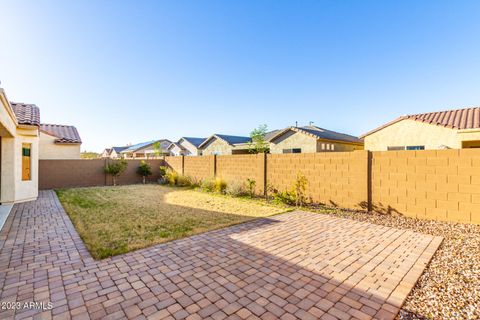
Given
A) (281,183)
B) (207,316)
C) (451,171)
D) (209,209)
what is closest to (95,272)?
(207,316)

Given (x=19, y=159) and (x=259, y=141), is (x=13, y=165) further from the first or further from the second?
(x=259, y=141)

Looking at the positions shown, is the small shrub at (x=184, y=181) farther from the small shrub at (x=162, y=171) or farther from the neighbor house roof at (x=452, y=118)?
the neighbor house roof at (x=452, y=118)

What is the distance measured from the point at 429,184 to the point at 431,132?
1055cm

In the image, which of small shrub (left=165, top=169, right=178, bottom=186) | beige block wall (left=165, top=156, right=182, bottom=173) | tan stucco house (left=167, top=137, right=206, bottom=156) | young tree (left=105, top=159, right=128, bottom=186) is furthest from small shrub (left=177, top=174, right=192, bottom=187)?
tan stucco house (left=167, top=137, right=206, bottom=156)

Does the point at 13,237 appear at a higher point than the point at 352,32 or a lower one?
lower

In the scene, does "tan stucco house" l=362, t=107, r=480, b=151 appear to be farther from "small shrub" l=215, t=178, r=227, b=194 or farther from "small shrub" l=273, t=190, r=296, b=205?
"small shrub" l=215, t=178, r=227, b=194

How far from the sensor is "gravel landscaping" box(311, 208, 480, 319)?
261 centimetres

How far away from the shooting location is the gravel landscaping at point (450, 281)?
2.61 metres

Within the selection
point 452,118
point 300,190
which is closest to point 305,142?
point 452,118

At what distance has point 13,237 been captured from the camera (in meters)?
5.09

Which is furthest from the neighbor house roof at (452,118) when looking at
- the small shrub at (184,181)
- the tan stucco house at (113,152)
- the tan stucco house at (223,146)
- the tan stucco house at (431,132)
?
the tan stucco house at (113,152)

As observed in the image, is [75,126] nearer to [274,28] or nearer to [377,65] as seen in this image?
[274,28]

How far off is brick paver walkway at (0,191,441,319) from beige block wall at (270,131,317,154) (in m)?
14.7

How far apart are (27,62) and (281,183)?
1177 centimetres
